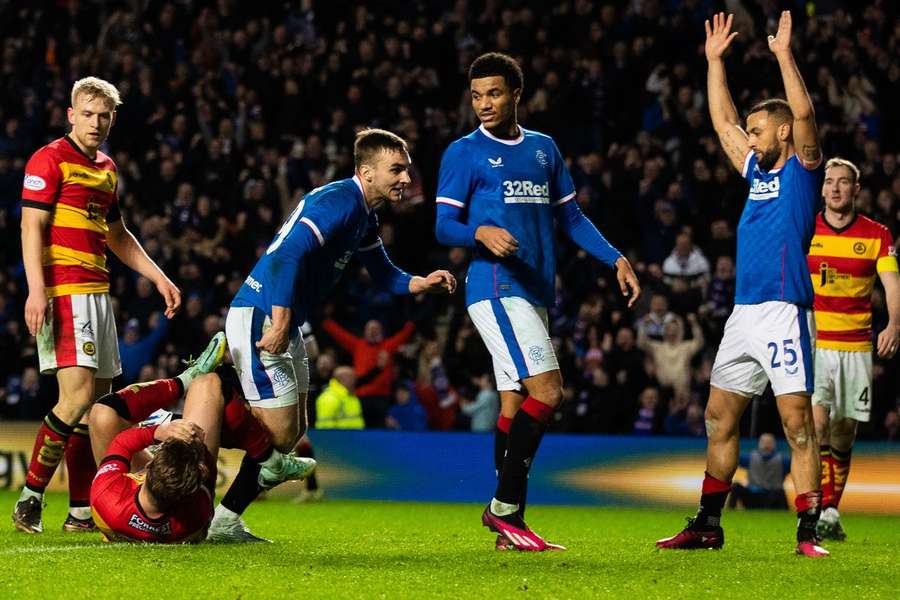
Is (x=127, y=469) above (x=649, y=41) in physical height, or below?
below

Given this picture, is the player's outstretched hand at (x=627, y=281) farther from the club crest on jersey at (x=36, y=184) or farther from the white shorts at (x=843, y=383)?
the club crest on jersey at (x=36, y=184)

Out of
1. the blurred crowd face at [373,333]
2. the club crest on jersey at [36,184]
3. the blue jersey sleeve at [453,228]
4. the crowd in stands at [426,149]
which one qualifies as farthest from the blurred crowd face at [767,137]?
the blurred crowd face at [373,333]

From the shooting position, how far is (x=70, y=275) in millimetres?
8062

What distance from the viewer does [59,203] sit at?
26.4 feet

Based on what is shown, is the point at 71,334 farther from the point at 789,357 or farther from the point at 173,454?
the point at 789,357

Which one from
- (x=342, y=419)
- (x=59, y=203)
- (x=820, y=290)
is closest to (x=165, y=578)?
(x=59, y=203)

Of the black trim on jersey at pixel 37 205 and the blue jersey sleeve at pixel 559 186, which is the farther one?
the black trim on jersey at pixel 37 205

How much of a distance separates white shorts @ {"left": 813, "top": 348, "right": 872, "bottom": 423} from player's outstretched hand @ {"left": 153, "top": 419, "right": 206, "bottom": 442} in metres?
4.26

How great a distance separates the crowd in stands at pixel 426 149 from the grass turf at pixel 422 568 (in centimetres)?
584

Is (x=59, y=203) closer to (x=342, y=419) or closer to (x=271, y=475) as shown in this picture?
(x=271, y=475)

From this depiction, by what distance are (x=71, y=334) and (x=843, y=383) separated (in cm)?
499

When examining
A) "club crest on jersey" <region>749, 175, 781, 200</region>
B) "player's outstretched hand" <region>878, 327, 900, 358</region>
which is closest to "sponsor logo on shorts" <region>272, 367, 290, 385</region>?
"club crest on jersey" <region>749, 175, 781, 200</region>

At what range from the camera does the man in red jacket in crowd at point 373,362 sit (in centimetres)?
1518

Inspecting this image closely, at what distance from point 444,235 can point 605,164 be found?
9580 millimetres
